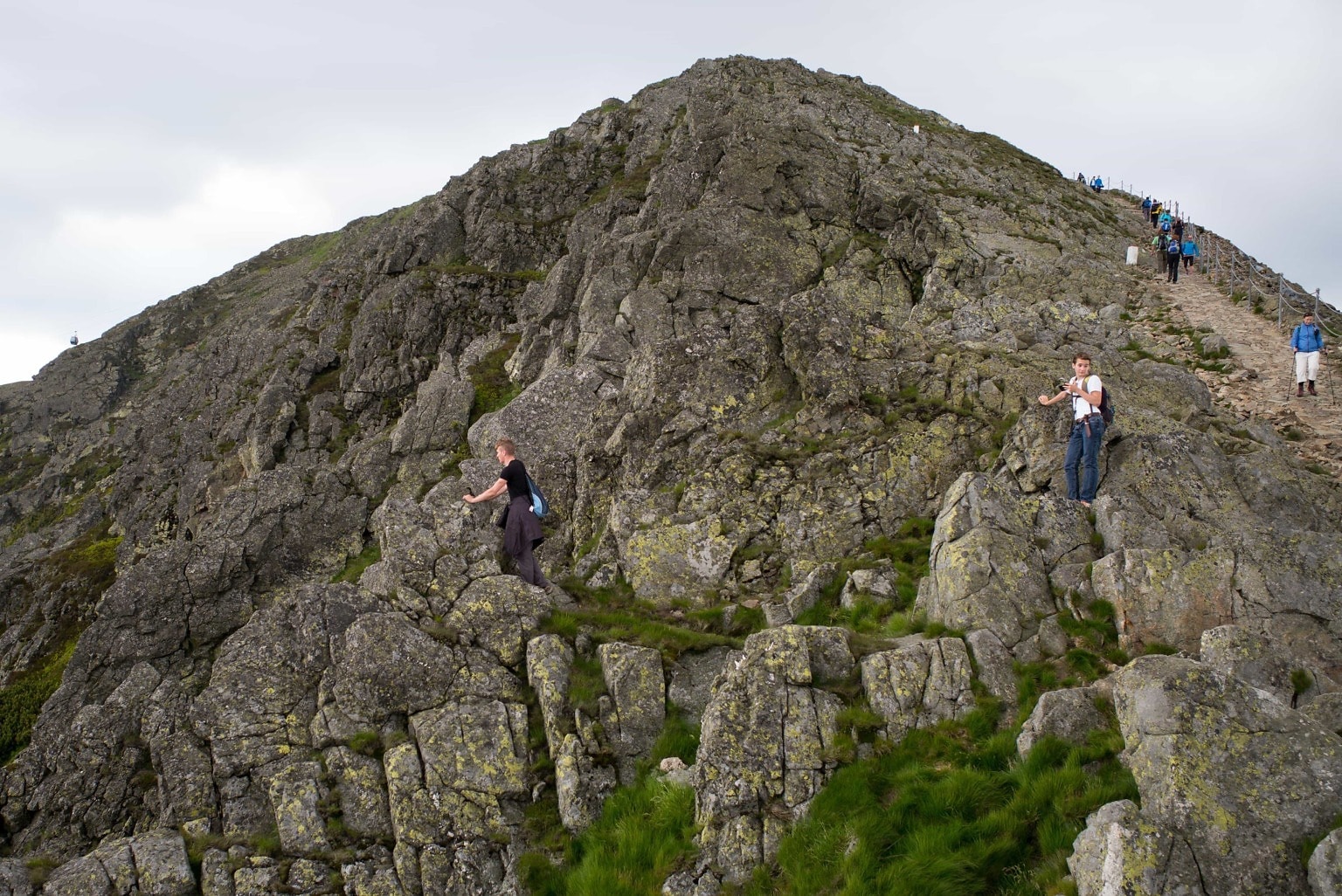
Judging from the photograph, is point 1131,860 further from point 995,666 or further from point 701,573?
point 701,573

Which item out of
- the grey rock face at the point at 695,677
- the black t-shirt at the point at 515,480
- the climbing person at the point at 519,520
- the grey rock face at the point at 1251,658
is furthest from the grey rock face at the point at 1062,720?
the black t-shirt at the point at 515,480

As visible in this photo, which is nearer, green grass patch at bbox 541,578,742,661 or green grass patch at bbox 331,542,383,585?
green grass patch at bbox 541,578,742,661

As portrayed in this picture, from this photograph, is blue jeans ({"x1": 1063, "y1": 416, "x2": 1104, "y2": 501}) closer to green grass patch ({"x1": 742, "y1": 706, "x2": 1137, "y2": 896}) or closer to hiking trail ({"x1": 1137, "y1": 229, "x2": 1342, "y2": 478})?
green grass patch ({"x1": 742, "y1": 706, "x2": 1137, "y2": 896})

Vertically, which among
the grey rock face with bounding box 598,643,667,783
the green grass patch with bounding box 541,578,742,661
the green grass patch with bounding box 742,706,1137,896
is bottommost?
the green grass patch with bounding box 742,706,1137,896

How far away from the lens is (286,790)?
42.9 ft

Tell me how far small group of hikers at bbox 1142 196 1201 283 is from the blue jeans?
31070 millimetres

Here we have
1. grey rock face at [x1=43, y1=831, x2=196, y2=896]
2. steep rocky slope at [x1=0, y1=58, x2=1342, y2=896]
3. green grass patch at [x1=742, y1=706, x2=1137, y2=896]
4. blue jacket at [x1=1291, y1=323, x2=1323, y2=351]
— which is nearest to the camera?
green grass patch at [x1=742, y1=706, x2=1137, y2=896]

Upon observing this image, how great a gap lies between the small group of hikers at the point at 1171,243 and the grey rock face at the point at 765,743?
3823 cm

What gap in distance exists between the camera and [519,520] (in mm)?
16891

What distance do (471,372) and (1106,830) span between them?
4006cm

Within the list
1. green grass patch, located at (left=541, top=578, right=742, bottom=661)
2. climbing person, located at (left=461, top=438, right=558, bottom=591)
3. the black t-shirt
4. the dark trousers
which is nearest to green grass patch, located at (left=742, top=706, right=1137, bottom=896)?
green grass patch, located at (left=541, top=578, right=742, bottom=661)

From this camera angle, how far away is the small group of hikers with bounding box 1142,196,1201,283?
1593 inches

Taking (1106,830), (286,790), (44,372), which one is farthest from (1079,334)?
(44,372)

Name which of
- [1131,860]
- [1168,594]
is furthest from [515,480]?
[1131,860]
